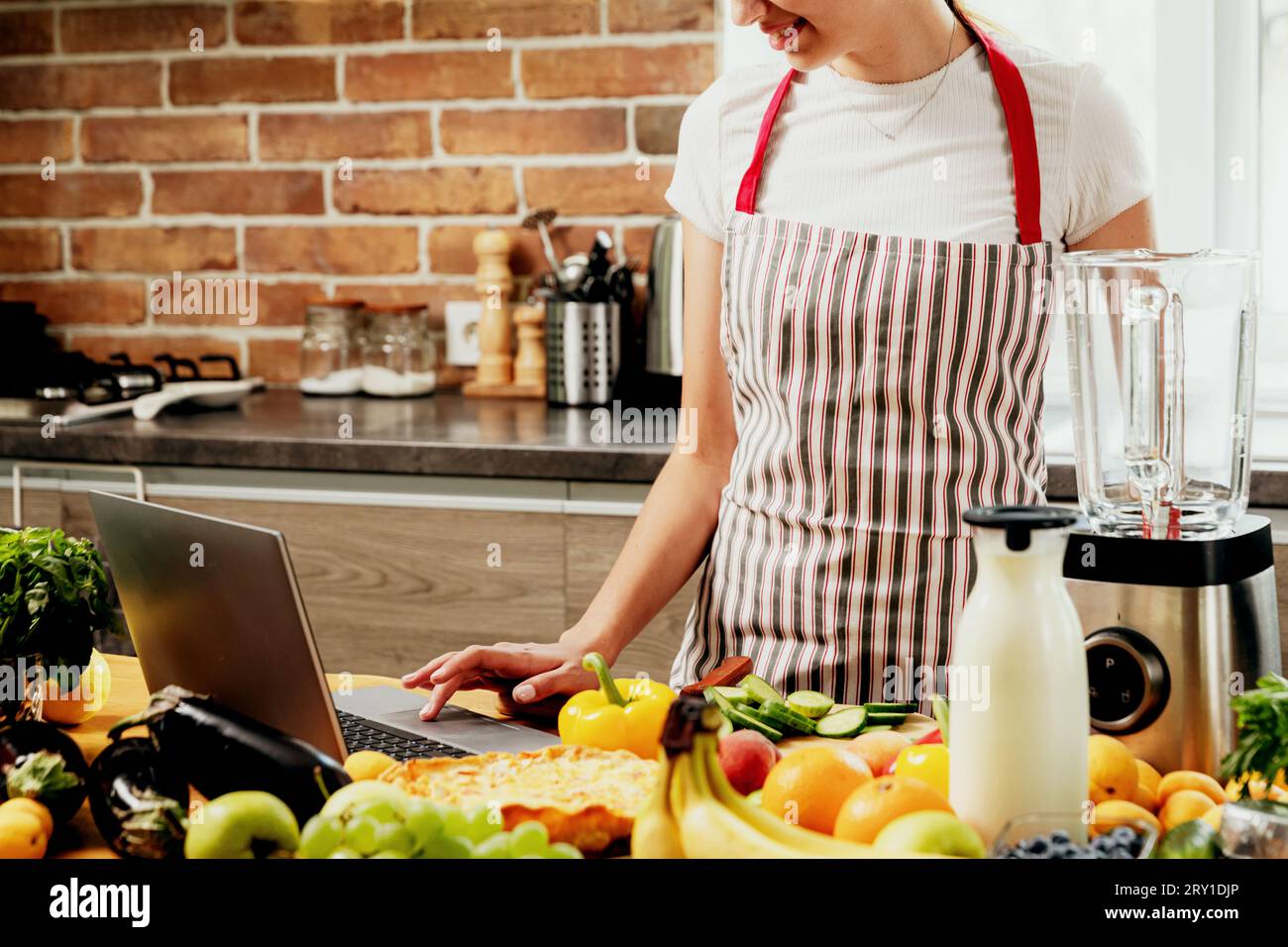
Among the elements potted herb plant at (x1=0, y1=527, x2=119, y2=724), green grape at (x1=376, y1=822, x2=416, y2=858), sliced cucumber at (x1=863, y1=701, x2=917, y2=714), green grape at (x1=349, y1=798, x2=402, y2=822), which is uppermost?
potted herb plant at (x1=0, y1=527, x2=119, y2=724)

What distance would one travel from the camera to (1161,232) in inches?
97.0

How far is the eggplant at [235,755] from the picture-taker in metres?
0.84

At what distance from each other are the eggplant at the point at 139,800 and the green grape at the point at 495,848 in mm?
191

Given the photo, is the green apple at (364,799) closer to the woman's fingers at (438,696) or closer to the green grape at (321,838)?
the green grape at (321,838)

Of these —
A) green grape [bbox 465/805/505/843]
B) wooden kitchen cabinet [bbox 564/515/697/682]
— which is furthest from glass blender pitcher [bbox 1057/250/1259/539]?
wooden kitchen cabinet [bbox 564/515/697/682]

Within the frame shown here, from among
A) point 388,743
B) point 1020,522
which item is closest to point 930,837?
point 1020,522

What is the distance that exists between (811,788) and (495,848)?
22 cm

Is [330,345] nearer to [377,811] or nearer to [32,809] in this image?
[32,809]

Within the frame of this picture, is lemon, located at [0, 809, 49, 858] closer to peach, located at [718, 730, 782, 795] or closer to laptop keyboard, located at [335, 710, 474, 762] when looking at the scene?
laptop keyboard, located at [335, 710, 474, 762]

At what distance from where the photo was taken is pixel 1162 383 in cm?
117

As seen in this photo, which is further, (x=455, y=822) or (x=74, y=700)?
(x=74, y=700)

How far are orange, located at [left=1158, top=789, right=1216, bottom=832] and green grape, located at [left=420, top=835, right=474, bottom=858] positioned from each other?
1.40 feet

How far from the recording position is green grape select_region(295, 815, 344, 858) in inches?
29.9
